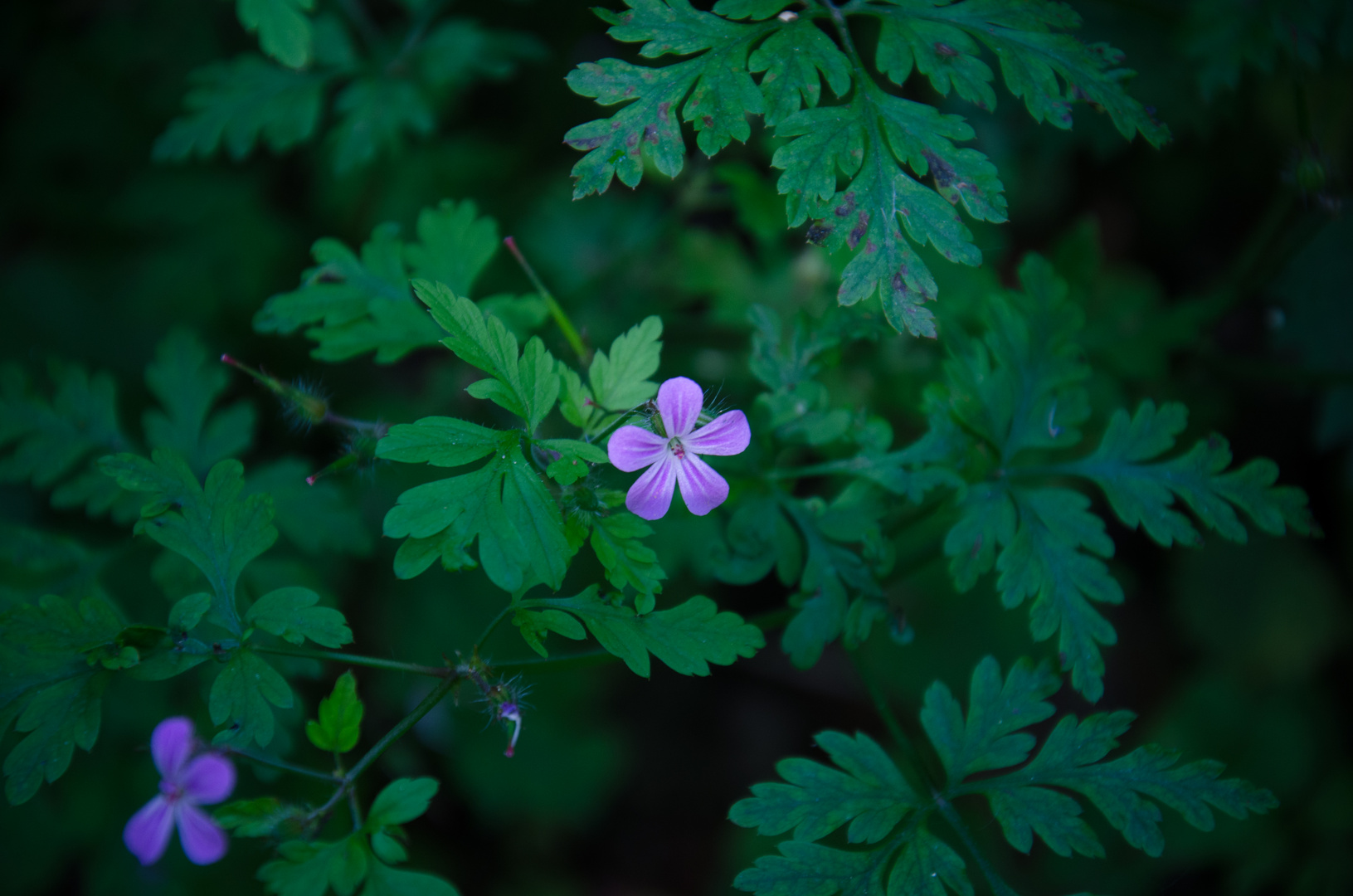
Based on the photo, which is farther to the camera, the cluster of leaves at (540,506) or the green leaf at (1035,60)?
the green leaf at (1035,60)

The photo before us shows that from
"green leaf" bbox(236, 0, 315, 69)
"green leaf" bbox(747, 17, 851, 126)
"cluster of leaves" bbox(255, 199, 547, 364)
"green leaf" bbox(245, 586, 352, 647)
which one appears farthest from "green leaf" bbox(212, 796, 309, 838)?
"green leaf" bbox(236, 0, 315, 69)

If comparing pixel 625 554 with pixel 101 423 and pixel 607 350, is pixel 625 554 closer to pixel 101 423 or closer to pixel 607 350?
pixel 607 350

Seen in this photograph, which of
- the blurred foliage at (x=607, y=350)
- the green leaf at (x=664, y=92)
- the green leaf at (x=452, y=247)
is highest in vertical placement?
the green leaf at (x=664, y=92)

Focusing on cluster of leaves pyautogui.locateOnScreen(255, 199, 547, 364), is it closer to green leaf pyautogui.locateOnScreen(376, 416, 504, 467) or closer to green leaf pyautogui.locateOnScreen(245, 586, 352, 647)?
green leaf pyautogui.locateOnScreen(376, 416, 504, 467)

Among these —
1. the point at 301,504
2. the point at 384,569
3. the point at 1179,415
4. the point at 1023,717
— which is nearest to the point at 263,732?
the point at 301,504

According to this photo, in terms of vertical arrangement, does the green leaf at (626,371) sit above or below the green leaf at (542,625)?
above

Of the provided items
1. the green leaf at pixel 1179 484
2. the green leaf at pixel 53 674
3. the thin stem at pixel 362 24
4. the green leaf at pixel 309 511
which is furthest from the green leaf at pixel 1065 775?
the thin stem at pixel 362 24

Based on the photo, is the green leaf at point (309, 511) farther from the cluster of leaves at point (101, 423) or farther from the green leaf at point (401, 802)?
the green leaf at point (401, 802)
